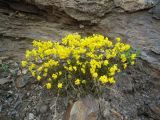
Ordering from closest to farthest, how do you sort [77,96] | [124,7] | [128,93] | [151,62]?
[77,96]
[128,93]
[151,62]
[124,7]

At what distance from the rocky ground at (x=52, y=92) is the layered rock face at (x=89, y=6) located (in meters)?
0.14

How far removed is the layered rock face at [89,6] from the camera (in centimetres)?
622

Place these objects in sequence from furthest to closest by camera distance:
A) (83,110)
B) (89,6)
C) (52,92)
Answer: (89,6) < (52,92) < (83,110)

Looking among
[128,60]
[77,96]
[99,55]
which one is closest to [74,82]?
[77,96]

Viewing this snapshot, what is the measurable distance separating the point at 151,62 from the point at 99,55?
4.49ft

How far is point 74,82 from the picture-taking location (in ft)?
16.1

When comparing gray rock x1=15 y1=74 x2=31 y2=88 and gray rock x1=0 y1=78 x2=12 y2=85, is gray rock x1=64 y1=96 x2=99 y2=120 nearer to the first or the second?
gray rock x1=15 y1=74 x2=31 y2=88

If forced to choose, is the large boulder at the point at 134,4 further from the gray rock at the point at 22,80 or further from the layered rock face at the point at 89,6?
the gray rock at the point at 22,80

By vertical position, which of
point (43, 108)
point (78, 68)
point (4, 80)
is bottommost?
point (43, 108)

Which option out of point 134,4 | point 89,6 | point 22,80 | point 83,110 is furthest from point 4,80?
point 134,4

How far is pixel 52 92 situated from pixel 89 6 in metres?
2.12

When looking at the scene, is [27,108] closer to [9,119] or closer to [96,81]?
[9,119]

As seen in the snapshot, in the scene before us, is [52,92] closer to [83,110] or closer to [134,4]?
[83,110]

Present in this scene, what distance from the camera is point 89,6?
6.24 meters
